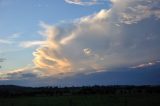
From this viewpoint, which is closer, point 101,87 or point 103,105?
point 103,105

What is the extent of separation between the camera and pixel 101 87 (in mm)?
A: 145500

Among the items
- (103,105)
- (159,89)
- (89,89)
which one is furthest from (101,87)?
(103,105)

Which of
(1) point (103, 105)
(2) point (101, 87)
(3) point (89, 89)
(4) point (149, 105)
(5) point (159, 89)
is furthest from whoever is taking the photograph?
(2) point (101, 87)

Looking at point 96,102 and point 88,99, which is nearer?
point 96,102

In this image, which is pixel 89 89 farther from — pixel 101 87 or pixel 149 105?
pixel 149 105

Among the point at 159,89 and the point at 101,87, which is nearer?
the point at 159,89

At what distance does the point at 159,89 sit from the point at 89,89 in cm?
2721

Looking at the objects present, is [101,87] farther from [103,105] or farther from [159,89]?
[103,105]

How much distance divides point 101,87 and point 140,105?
94.4m

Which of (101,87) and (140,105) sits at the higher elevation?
(101,87)

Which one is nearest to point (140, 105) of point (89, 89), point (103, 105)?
point (103, 105)

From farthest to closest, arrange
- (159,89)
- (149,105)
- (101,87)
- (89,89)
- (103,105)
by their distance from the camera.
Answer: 1. (101,87)
2. (89,89)
3. (159,89)
4. (103,105)
5. (149,105)

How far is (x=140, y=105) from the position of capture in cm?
5134

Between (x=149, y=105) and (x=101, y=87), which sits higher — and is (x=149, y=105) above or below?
below
